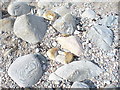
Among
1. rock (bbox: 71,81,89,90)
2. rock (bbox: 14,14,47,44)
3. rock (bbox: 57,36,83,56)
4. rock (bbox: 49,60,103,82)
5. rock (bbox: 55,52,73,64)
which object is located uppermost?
rock (bbox: 14,14,47,44)

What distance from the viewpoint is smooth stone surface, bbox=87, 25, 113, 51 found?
5.89 ft

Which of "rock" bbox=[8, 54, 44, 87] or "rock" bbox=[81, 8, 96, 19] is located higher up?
"rock" bbox=[81, 8, 96, 19]

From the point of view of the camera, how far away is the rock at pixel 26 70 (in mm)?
1653

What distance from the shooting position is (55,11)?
2.06 m

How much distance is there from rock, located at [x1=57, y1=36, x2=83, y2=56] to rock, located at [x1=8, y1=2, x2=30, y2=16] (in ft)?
1.28

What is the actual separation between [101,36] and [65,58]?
0.93ft

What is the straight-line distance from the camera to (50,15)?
2.01 metres

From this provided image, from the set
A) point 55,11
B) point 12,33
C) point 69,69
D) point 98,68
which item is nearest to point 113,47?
point 98,68

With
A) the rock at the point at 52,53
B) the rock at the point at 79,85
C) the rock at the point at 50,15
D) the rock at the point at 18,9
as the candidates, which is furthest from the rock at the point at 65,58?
the rock at the point at 18,9

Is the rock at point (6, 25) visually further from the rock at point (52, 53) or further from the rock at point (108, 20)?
the rock at point (108, 20)

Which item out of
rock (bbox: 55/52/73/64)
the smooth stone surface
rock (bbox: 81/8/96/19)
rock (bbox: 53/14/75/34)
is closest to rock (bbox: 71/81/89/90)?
rock (bbox: 55/52/73/64)

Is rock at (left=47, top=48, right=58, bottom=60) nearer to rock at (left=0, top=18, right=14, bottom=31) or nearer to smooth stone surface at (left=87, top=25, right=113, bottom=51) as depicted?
smooth stone surface at (left=87, top=25, right=113, bottom=51)

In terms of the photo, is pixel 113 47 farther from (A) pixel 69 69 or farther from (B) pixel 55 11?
(B) pixel 55 11

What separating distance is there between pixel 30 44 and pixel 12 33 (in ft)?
0.58
